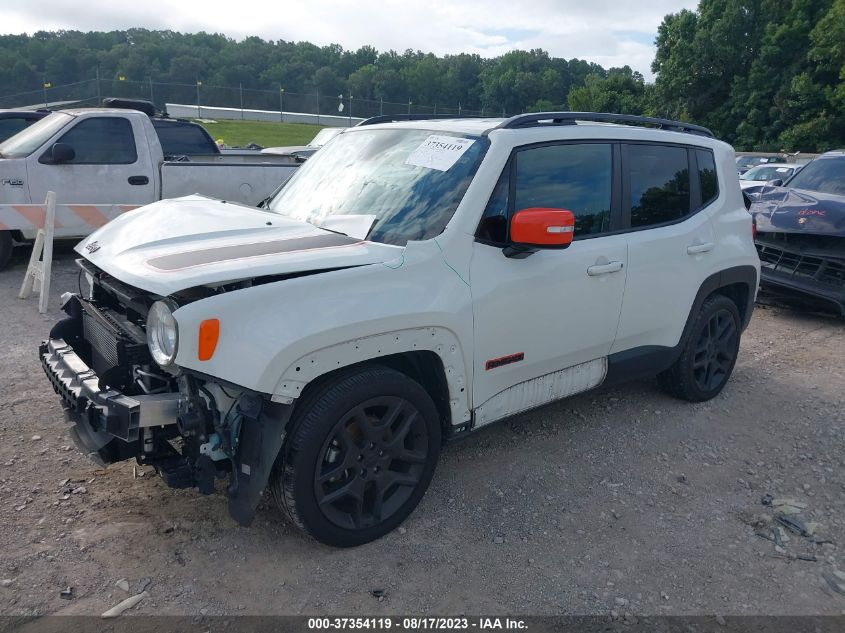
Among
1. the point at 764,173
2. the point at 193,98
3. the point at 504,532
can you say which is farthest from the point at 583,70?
the point at 504,532

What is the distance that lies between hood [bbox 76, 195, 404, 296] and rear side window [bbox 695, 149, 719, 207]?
2.65 meters

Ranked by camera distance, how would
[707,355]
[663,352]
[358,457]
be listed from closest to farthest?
[358,457] → [663,352] → [707,355]

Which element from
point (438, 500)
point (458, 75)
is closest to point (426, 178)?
point (438, 500)

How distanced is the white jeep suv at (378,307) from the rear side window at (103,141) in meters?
5.01

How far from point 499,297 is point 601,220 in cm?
103

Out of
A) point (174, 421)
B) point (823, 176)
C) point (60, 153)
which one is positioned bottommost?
point (174, 421)

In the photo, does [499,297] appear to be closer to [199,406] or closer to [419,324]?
[419,324]

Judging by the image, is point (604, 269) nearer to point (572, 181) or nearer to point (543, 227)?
point (572, 181)

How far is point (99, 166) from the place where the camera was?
837cm

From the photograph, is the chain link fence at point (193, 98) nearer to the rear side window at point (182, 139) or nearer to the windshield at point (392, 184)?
the rear side window at point (182, 139)

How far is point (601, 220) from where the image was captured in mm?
4020

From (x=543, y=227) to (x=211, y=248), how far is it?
1.54m

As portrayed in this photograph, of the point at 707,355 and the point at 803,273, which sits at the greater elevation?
the point at 803,273

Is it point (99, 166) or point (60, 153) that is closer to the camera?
point (60, 153)
